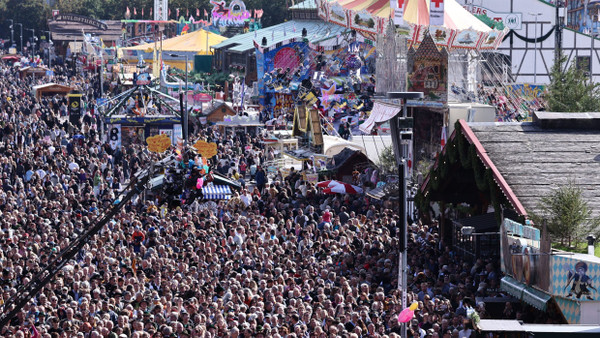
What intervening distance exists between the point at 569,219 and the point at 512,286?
4.68 ft

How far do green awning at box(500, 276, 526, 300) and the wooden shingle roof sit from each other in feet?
4.26

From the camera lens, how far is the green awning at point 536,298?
17.3 m

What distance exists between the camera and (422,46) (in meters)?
33.0

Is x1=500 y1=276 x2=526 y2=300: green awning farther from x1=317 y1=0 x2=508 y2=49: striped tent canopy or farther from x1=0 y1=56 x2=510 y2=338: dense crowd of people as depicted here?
x1=317 y1=0 x2=508 y2=49: striped tent canopy

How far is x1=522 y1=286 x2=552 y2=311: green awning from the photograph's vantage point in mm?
17281

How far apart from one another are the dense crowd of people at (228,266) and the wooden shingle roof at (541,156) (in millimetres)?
1870

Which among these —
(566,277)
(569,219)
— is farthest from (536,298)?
(569,219)

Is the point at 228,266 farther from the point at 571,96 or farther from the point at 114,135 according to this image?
the point at 114,135

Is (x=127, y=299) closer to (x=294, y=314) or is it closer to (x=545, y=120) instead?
(x=294, y=314)

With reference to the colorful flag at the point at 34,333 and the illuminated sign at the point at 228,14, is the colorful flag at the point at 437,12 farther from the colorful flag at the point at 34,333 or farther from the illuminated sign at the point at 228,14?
the illuminated sign at the point at 228,14

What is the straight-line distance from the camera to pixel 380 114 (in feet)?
112

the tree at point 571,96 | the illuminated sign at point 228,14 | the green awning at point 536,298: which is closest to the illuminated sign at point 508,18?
the tree at point 571,96

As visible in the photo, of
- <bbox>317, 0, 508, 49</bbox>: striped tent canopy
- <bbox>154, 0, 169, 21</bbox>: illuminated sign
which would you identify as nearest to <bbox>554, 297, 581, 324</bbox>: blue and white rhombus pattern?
<bbox>317, 0, 508, 49</bbox>: striped tent canopy

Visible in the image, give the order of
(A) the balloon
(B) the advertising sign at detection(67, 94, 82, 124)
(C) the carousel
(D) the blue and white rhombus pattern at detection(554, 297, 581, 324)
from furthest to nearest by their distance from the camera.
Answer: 1. (B) the advertising sign at detection(67, 94, 82, 124)
2. (C) the carousel
3. (D) the blue and white rhombus pattern at detection(554, 297, 581, 324)
4. (A) the balloon
